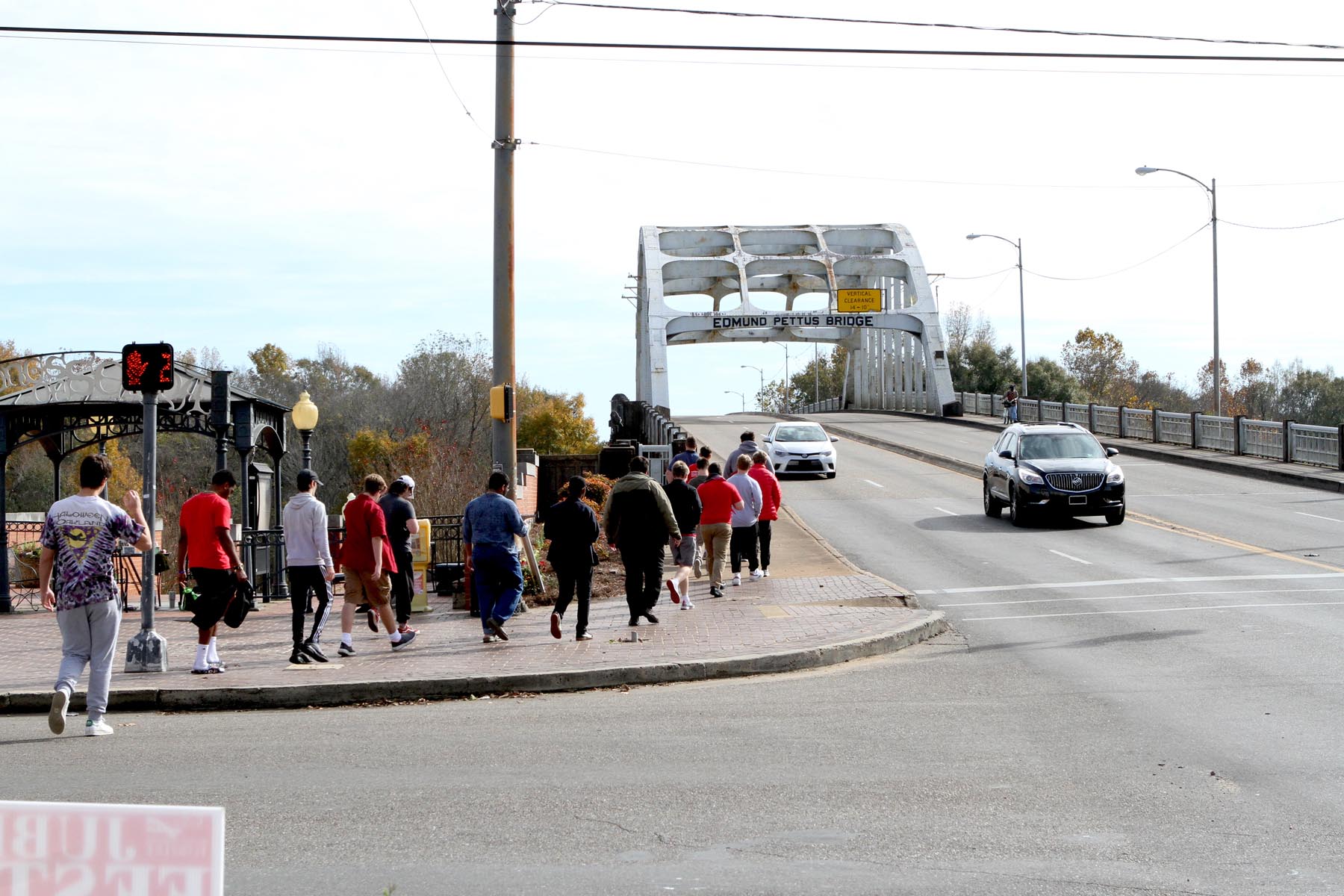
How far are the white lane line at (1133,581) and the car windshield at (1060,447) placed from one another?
7593 mm

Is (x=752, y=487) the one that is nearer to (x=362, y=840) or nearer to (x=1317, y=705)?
(x=1317, y=705)

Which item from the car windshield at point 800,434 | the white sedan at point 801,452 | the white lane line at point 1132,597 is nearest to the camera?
the white lane line at point 1132,597

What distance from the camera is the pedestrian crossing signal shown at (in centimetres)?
1150

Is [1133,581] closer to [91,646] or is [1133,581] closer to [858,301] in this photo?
[91,646]

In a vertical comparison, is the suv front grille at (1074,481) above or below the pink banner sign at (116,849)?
below

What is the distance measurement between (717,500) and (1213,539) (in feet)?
32.0

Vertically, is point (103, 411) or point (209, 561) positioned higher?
point (103, 411)

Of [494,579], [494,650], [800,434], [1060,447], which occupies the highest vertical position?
[800,434]

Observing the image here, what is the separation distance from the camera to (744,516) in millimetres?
16875

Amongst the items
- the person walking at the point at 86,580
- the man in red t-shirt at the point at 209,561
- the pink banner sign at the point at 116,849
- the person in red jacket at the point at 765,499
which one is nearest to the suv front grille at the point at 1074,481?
the person in red jacket at the point at 765,499

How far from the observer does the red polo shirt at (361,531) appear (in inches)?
469

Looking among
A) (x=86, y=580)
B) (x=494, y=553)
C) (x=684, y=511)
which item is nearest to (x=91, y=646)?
(x=86, y=580)

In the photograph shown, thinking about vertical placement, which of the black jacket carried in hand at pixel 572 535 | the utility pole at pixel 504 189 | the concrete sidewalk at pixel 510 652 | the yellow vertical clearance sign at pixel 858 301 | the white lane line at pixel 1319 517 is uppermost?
the yellow vertical clearance sign at pixel 858 301

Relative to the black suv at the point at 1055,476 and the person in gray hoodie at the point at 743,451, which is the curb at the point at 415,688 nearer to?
the person in gray hoodie at the point at 743,451
